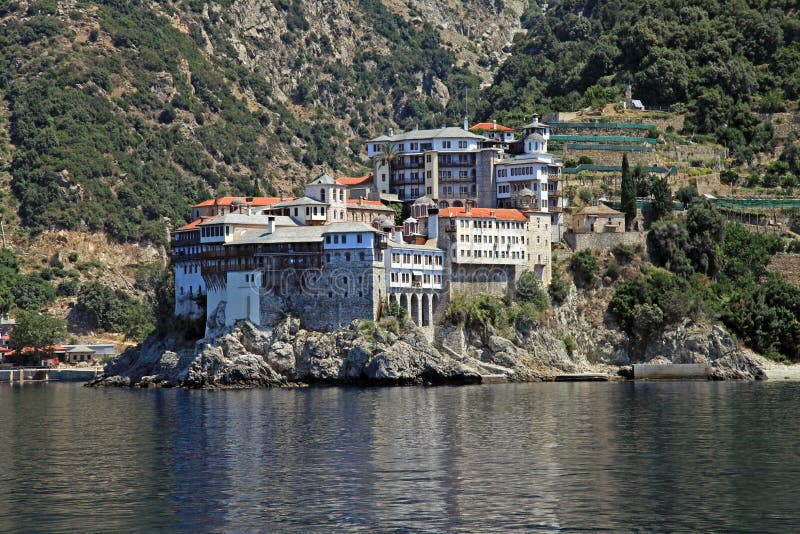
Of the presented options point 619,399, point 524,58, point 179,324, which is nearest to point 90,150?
point 524,58

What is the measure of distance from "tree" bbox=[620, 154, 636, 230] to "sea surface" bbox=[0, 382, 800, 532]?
26.7 meters

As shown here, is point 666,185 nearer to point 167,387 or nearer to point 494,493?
point 167,387

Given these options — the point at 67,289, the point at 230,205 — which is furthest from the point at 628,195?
the point at 67,289

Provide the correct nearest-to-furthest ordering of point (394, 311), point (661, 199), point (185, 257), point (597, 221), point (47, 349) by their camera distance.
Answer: point (394, 311) < point (185, 257) < point (597, 221) < point (661, 199) < point (47, 349)

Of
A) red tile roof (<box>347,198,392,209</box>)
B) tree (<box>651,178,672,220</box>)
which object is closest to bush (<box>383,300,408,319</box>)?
red tile roof (<box>347,198,392,209</box>)

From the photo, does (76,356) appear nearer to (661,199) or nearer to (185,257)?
(185,257)

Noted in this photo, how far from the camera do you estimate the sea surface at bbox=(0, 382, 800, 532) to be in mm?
51500

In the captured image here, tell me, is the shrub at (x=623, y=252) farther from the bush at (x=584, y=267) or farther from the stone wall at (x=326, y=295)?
the stone wall at (x=326, y=295)

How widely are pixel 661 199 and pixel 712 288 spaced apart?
9.01 m

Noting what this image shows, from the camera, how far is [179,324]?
113 meters

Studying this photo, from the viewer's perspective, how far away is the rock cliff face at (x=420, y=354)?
336 ft

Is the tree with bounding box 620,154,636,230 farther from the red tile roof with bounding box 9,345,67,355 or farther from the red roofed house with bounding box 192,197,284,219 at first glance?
the red tile roof with bounding box 9,345,67,355

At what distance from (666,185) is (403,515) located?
7423 cm

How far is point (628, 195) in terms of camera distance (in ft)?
389
